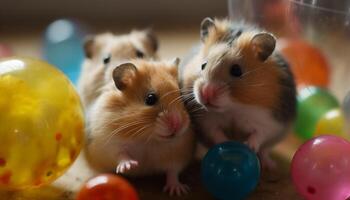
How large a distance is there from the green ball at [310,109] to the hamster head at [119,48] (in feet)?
1.96

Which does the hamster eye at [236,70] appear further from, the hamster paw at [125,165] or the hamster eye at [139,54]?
the hamster eye at [139,54]

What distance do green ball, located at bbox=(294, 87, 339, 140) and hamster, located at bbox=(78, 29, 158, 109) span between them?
59cm

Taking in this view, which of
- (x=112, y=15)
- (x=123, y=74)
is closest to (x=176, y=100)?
(x=123, y=74)

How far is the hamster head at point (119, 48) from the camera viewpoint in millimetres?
2113

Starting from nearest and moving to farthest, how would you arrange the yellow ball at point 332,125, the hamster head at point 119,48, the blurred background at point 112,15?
the yellow ball at point 332,125 → the hamster head at point 119,48 → the blurred background at point 112,15

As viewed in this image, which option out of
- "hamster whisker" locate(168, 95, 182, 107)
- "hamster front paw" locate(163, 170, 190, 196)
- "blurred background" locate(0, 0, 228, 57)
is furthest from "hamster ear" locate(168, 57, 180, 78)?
"blurred background" locate(0, 0, 228, 57)

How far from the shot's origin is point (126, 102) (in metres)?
1.75

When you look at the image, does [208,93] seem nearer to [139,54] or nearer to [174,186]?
[174,186]

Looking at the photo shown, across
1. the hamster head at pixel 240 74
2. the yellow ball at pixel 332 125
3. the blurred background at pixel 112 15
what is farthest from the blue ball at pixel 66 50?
the yellow ball at pixel 332 125

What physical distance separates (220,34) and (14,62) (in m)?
0.64

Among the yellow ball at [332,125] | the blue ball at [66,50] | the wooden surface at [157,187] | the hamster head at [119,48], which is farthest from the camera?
the blue ball at [66,50]

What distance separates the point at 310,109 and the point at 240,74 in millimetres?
510

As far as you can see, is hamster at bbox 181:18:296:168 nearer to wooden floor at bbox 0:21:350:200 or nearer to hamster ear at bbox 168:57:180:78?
hamster ear at bbox 168:57:180:78

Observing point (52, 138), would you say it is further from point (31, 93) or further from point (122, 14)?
point (122, 14)
